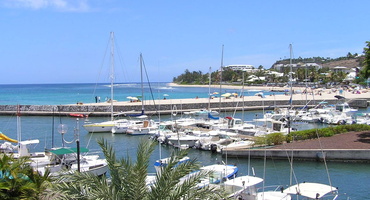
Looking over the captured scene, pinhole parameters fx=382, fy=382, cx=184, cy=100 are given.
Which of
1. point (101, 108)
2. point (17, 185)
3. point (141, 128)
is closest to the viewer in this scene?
point (17, 185)

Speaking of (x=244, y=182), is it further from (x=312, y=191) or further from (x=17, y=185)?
(x=17, y=185)

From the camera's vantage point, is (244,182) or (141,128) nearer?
(244,182)

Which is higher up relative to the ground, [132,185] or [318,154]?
[132,185]

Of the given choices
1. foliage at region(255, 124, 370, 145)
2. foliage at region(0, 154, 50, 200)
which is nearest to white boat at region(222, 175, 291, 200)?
foliage at region(0, 154, 50, 200)

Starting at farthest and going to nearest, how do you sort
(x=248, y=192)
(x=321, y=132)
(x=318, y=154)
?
(x=321, y=132)
(x=318, y=154)
(x=248, y=192)

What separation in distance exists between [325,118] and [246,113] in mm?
19211

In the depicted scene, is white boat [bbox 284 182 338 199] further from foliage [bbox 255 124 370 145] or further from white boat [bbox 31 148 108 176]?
foliage [bbox 255 124 370 145]

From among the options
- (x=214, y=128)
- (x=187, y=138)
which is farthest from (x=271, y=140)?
(x=214, y=128)

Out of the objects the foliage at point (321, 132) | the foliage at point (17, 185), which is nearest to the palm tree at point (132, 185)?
the foliage at point (17, 185)

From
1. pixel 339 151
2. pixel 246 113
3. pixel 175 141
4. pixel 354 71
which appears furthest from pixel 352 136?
pixel 354 71

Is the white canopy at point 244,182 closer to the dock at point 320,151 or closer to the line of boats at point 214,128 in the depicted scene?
the dock at point 320,151

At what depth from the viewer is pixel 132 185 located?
10.4 meters

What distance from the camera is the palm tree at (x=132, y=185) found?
10.1 m

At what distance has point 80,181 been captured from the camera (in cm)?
1039
